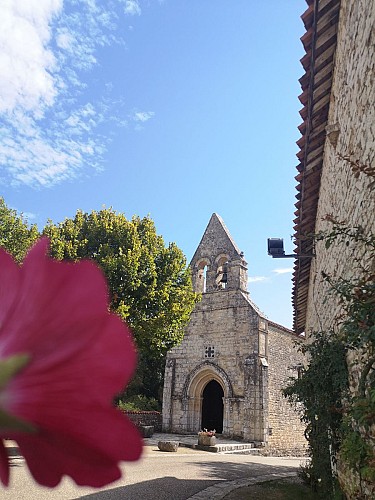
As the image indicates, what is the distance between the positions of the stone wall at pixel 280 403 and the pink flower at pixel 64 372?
64.0 feet

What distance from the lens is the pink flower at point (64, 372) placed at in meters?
0.31

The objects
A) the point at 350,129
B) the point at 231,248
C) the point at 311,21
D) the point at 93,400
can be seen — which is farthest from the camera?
the point at 231,248

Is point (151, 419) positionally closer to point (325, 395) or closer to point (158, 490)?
point (158, 490)

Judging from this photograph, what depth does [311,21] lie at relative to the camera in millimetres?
5574

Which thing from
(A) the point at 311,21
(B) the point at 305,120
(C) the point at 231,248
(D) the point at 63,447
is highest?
(C) the point at 231,248

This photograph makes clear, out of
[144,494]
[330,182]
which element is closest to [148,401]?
[144,494]

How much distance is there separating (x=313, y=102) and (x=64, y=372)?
22.5ft

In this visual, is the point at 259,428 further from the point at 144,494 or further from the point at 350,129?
the point at 350,129

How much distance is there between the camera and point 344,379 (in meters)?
5.36

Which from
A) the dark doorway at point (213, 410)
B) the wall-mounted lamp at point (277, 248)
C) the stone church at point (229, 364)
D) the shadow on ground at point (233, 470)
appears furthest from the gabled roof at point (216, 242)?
the wall-mounted lamp at point (277, 248)

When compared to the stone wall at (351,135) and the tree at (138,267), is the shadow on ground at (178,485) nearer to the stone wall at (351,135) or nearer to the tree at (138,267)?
the stone wall at (351,135)

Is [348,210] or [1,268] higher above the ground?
[348,210]

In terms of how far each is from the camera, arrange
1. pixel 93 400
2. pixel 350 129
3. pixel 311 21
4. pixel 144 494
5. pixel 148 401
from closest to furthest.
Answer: pixel 93 400, pixel 350 129, pixel 311 21, pixel 144 494, pixel 148 401

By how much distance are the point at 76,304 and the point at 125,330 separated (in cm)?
4
